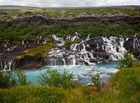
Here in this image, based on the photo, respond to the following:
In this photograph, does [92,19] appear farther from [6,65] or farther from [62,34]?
[6,65]

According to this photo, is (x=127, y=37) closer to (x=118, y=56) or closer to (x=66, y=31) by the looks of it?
(x=118, y=56)

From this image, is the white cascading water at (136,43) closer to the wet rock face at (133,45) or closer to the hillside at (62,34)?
the wet rock face at (133,45)

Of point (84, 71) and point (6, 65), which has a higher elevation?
point (84, 71)

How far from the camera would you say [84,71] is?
5572 cm

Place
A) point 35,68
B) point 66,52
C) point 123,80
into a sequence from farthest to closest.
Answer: point 66,52 → point 35,68 → point 123,80

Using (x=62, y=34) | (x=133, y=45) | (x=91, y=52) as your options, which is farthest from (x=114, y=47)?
(x=62, y=34)

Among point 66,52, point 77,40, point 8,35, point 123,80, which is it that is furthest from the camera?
point 8,35

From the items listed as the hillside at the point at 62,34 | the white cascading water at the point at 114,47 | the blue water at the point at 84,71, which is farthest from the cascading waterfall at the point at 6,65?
the white cascading water at the point at 114,47

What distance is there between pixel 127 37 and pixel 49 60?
2681cm

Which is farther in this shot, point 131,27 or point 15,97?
point 131,27

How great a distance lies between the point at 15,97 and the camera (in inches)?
531

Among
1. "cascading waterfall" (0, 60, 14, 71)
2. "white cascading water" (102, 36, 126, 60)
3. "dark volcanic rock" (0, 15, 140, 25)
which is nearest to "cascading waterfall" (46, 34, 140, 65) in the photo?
"white cascading water" (102, 36, 126, 60)

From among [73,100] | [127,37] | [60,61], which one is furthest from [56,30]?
[73,100]

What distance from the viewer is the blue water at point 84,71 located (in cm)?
4968
